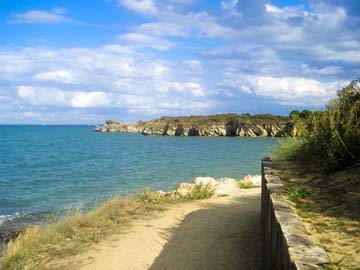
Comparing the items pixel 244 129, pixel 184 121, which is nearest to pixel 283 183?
pixel 244 129

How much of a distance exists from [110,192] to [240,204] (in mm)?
9333

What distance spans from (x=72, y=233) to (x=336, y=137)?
22.0 feet

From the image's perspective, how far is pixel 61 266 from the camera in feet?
26.4

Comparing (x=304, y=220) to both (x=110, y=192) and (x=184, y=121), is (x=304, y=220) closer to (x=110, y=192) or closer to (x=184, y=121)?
(x=110, y=192)

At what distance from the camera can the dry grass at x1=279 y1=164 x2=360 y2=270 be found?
3.99 metres

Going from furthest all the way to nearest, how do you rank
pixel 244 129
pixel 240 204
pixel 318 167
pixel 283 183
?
1. pixel 244 129
2. pixel 240 204
3. pixel 318 167
4. pixel 283 183

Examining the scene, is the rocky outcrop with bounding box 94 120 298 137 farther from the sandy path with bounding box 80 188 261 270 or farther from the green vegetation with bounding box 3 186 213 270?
the sandy path with bounding box 80 188 261 270

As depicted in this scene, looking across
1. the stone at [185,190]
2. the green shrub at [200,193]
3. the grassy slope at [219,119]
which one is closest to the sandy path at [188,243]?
the green shrub at [200,193]

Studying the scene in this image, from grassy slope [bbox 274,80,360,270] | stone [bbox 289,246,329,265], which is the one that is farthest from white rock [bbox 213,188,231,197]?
stone [bbox 289,246,329,265]

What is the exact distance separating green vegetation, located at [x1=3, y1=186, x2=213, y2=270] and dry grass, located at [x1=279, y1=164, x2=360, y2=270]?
4.94 meters

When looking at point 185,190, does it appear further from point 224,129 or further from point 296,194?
point 224,129

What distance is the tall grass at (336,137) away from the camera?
23.6 feet

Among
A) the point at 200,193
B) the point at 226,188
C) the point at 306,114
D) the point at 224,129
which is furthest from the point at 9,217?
the point at 224,129

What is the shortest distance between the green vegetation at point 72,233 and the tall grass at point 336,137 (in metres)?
4.94
